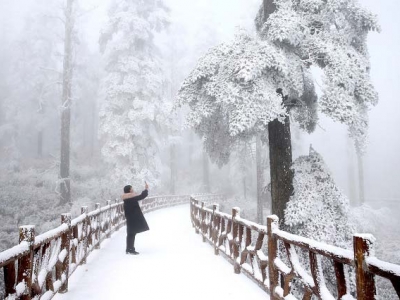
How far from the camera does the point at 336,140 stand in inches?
3258

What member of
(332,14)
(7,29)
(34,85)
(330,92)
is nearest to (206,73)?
(330,92)

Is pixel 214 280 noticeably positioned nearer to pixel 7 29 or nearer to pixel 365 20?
pixel 365 20

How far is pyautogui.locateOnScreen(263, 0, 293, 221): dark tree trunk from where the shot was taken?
9117 millimetres

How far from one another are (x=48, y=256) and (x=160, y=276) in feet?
8.86

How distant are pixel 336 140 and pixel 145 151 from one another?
70087 mm

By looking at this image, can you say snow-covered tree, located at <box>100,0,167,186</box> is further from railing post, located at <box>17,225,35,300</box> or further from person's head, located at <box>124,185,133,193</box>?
railing post, located at <box>17,225,35,300</box>

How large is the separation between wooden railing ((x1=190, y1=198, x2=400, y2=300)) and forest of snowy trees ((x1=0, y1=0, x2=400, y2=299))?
1.69m

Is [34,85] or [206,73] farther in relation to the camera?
[34,85]

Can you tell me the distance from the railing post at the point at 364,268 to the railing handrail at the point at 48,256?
3321 millimetres

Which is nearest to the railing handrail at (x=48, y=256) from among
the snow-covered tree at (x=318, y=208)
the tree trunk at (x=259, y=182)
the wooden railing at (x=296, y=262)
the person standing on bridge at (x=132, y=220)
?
the person standing on bridge at (x=132, y=220)

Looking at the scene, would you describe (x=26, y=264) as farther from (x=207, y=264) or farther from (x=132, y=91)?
(x=132, y=91)

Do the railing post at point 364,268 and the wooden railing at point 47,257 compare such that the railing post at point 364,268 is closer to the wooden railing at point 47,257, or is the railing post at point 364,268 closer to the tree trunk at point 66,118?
the wooden railing at point 47,257

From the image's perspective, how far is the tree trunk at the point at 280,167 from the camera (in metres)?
9.12

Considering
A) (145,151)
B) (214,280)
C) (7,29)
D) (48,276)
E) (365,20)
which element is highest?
(7,29)
